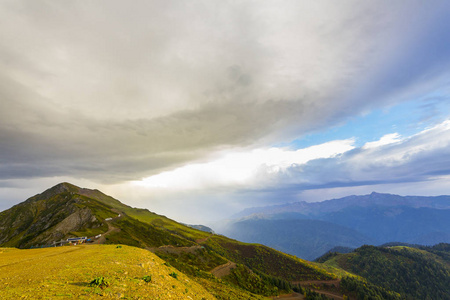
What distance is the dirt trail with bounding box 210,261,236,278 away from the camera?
104 metres

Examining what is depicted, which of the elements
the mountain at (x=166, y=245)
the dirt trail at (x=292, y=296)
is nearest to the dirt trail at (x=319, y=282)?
the mountain at (x=166, y=245)

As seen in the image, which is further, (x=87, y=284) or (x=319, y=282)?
(x=319, y=282)

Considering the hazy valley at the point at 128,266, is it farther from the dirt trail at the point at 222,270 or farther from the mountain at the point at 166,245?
the dirt trail at the point at 222,270

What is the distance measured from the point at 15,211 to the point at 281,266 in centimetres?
28335

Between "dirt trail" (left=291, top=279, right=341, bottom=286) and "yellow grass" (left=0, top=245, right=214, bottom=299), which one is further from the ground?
"yellow grass" (left=0, top=245, right=214, bottom=299)

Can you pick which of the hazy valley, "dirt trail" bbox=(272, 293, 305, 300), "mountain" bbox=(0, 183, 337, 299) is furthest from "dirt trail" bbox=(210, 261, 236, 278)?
"dirt trail" bbox=(272, 293, 305, 300)

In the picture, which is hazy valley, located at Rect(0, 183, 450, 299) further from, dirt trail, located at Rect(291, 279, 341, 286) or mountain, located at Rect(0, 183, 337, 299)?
dirt trail, located at Rect(291, 279, 341, 286)

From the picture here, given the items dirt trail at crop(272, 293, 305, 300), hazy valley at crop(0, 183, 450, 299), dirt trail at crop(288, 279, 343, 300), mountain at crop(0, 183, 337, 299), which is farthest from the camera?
dirt trail at crop(288, 279, 343, 300)

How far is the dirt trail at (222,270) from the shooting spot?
341ft

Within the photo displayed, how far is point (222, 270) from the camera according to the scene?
111875mm

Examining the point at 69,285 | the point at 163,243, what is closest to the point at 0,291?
the point at 69,285

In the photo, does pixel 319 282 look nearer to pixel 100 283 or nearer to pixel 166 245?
pixel 166 245

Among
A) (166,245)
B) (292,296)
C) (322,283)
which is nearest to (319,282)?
(322,283)


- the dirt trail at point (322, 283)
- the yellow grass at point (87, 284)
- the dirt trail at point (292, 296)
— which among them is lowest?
the dirt trail at point (322, 283)
